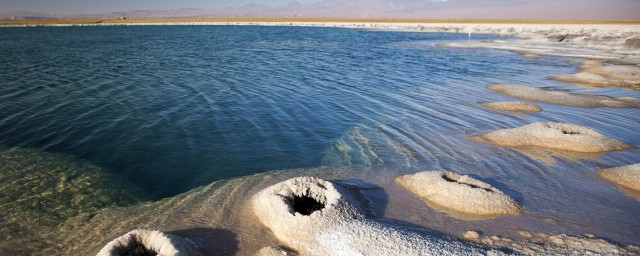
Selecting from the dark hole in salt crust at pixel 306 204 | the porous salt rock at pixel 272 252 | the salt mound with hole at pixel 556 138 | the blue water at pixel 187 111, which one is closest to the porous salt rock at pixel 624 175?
the salt mound with hole at pixel 556 138

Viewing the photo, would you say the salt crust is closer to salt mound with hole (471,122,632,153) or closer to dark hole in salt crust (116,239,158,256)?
salt mound with hole (471,122,632,153)

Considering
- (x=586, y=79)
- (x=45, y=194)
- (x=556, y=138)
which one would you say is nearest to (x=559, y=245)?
(x=556, y=138)

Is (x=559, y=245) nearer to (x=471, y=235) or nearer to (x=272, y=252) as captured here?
(x=471, y=235)

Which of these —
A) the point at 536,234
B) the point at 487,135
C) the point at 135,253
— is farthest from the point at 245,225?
the point at 487,135

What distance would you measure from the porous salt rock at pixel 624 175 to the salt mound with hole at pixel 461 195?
4284 millimetres

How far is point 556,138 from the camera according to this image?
12750 mm

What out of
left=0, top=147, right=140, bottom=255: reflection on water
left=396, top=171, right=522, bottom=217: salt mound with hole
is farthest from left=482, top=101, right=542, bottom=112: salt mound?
left=0, top=147, right=140, bottom=255: reflection on water

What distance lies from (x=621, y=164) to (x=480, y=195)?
6.78m

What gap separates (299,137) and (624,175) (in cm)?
1097

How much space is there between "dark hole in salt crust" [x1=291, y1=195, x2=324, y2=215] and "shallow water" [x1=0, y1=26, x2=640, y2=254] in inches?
54.5

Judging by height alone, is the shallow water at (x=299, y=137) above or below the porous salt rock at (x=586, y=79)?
below

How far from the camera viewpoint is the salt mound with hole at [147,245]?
20.7 ft

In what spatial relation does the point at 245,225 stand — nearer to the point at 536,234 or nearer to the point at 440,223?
the point at 440,223

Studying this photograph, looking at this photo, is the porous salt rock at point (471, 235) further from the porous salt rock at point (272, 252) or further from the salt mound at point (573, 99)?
the salt mound at point (573, 99)
